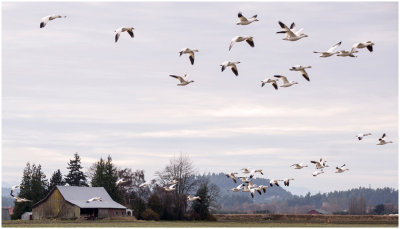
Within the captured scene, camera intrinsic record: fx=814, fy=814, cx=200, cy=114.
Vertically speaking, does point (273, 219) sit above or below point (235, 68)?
below

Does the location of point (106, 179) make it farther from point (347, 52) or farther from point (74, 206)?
point (347, 52)

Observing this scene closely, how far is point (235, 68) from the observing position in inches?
1919

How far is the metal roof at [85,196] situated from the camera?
96.1 m

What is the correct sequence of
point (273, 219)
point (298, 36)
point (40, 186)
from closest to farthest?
point (298, 36) → point (273, 219) → point (40, 186)

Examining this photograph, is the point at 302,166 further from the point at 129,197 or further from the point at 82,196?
the point at 129,197

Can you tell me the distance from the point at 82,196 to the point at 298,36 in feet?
193

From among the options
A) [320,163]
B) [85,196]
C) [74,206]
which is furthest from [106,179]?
[320,163]

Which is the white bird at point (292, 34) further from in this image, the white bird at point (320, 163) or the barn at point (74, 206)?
the barn at point (74, 206)

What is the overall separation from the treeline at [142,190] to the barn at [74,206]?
2.50 m

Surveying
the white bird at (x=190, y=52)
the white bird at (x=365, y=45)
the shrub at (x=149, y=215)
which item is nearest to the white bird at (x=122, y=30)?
the white bird at (x=190, y=52)

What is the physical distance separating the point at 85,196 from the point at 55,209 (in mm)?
4436

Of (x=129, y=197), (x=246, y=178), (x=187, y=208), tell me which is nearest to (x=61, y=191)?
(x=187, y=208)

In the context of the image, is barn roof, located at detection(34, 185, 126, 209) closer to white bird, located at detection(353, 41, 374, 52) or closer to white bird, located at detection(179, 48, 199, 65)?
white bird, located at detection(179, 48, 199, 65)

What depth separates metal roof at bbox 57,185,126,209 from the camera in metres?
96.1
